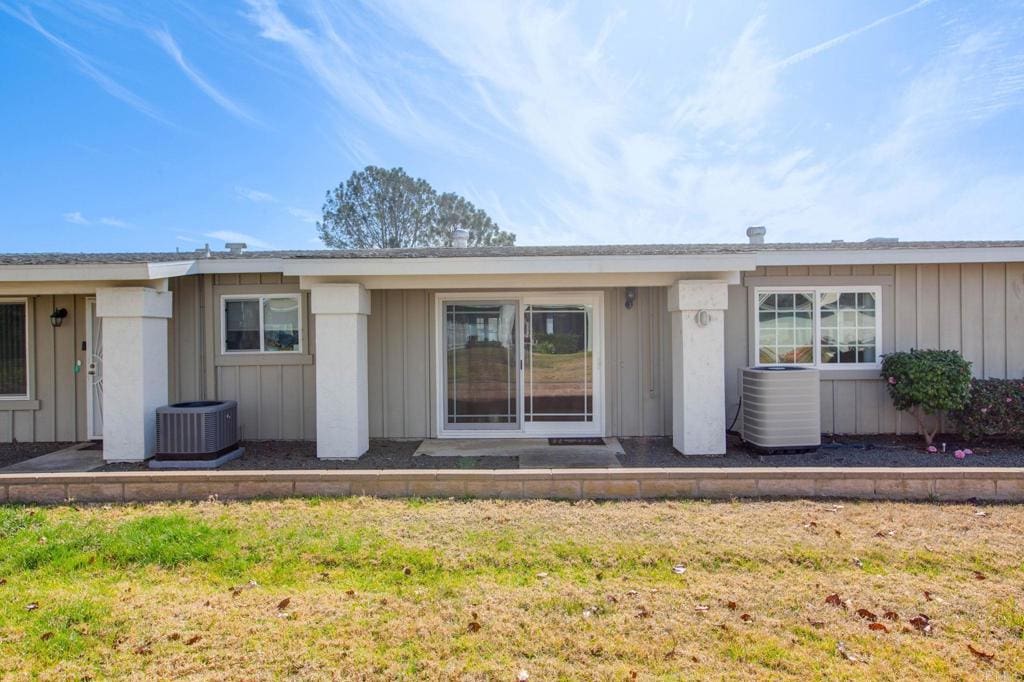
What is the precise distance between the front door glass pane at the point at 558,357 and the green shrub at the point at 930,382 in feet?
12.7

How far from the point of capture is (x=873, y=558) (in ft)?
11.6

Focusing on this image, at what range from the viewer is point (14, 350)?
7898 mm

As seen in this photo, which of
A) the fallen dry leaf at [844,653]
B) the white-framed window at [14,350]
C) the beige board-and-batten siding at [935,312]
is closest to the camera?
the fallen dry leaf at [844,653]

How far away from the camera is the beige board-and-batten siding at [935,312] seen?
7.55 metres

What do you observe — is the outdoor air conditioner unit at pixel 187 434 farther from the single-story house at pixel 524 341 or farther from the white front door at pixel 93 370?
the white front door at pixel 93 370

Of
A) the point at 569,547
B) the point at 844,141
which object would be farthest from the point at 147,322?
the point at 844,141

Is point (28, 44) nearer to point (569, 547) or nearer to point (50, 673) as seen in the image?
point (50, 673)

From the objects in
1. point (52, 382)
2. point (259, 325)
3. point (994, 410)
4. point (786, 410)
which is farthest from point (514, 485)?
point (52, 382)

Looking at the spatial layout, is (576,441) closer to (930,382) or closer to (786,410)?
(786,410)

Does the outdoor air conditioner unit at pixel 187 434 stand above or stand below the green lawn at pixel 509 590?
above

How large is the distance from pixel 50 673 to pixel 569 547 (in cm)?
275

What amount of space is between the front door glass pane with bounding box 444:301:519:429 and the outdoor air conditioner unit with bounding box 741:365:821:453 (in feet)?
10.5

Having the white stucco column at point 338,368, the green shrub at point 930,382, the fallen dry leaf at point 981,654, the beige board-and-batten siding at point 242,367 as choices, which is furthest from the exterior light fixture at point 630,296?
the fallen dry leaf at point 981,654

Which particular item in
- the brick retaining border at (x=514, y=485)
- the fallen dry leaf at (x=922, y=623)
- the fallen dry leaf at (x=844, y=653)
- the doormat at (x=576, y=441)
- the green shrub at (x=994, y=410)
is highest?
the green shrub at (x=994, y=410)
